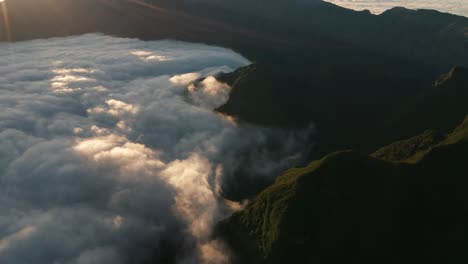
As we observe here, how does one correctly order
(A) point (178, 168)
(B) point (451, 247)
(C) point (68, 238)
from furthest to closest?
1. (A) point (178, 168)
2. (C) point (68, 238)
3. (B) point (451, 247)

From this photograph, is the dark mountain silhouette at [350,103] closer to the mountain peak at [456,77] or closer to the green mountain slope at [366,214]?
the mountain peak at [456,77]

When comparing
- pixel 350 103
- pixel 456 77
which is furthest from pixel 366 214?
pixel 456 77

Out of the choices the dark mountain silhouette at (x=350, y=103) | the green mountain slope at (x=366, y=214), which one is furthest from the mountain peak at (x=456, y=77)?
the green mountain slope at (x=366, y=214)

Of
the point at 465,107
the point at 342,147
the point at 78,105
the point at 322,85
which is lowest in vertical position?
the point at 78,105

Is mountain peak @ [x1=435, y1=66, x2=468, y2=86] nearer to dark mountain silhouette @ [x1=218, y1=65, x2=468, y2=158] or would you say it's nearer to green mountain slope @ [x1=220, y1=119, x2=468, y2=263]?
dark mountain silhouette @ [x1=218, y1=65, x2=468, y2=158]

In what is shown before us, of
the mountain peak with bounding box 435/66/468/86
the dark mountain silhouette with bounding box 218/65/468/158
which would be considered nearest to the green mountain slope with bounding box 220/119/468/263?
the dark mountain silhouette with bounding box 218/65/468/158

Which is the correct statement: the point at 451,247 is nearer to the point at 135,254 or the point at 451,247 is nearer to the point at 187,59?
the point at 135,254

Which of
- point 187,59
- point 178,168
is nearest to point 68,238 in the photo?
point 178,168

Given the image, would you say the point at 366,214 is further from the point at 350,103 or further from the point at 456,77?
the point at 456,77
